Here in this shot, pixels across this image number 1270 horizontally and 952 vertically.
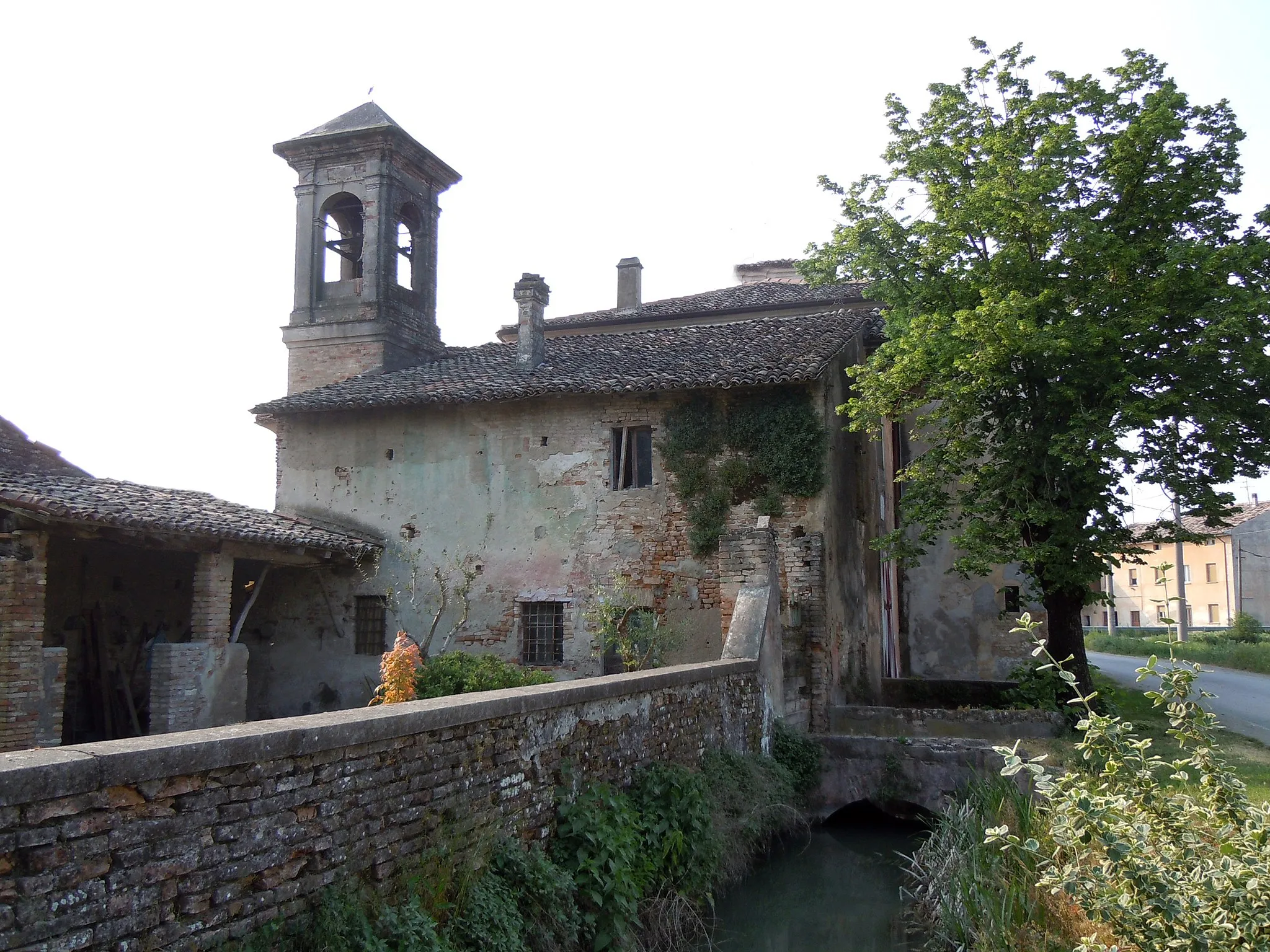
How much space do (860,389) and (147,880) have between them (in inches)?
475

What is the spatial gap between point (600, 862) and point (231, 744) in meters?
3.12

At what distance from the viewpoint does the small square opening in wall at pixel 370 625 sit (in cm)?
1645

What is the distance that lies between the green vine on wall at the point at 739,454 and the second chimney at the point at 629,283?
9071mm

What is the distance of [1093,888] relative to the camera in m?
4.64

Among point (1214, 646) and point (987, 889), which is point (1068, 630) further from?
point (1214, 646)

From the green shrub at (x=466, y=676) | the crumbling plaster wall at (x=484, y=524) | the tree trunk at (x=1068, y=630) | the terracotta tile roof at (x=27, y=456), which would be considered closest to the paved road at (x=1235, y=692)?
the tree trunk at (x=1068, y=630)

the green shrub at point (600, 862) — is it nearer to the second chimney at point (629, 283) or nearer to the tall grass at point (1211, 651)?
the second chimney at point (629, 283)

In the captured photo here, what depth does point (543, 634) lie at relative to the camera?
1550 centimetres

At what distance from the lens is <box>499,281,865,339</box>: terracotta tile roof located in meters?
20.9

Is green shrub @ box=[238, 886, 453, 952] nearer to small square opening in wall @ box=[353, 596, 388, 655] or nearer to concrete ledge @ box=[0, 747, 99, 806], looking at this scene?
concrete ledge @ box=[0, 747, 99, 806]

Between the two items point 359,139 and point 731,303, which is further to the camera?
point 731,303

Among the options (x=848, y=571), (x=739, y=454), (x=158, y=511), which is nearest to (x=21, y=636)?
(x=158, y=511)

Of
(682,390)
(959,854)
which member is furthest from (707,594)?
(959,854)

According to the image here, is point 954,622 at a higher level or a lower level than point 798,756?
higher
